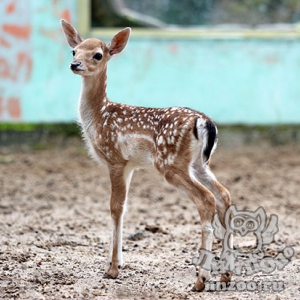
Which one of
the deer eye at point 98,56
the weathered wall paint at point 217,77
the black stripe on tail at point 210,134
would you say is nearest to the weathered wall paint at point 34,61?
the weathered wall paint at point 217,77

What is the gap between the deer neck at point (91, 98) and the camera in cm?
498

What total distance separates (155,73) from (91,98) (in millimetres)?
5085

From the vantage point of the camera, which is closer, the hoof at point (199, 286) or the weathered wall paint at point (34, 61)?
the hoof at point (199, 286)

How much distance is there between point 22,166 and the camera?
916 centimetres

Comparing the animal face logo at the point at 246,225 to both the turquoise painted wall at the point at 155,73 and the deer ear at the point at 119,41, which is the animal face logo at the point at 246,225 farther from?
the turquoise painted wall at the point at 155,73

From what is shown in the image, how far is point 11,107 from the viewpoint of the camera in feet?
32.2

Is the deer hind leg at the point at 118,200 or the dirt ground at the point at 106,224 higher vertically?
the deer hind leg at the point at 118,200

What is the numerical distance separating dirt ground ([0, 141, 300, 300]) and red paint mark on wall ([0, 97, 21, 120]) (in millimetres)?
585

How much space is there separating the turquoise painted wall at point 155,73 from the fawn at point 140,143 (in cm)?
460

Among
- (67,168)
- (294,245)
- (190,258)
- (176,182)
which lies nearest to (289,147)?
(67,168)

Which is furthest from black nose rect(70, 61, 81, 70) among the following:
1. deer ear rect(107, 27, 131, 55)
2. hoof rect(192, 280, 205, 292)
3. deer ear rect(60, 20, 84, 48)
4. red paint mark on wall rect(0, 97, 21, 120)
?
red paint mark on wall rect(0, 97, 21, 120)

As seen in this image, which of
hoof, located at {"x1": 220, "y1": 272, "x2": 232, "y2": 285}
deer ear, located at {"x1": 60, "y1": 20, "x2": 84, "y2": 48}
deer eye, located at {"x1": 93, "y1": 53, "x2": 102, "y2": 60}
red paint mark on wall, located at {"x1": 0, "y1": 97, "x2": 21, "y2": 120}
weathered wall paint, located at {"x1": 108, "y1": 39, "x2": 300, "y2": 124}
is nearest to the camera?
hoof, located at {"x1": 220, "y1": 272, "x2": 232, "y2": 285}

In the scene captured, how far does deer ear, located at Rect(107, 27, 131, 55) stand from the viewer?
16.7 ft

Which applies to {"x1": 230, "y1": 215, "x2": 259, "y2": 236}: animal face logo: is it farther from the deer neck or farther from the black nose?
the black nose
